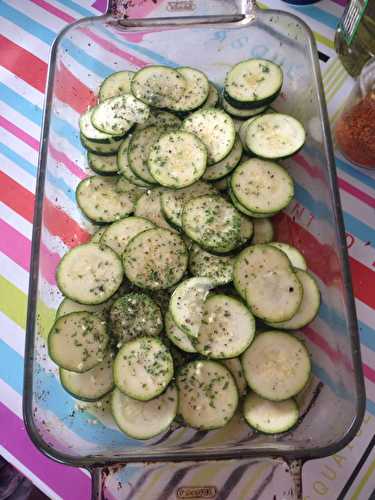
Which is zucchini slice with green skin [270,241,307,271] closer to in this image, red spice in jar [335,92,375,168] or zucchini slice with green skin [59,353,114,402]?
red spice in jar [335,92,375,168]

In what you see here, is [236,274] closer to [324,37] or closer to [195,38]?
[195,38]

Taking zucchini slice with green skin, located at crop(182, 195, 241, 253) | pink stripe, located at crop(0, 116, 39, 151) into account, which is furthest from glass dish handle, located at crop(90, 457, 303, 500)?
pink stripe, located at crop(0, 116, 39, 151)

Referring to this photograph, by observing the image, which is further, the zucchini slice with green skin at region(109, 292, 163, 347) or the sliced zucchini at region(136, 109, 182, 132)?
the sliced zucchini at region(136, 109, 182, 132)

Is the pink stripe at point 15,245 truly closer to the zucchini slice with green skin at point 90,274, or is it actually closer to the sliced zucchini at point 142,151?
the zucchini slice with green skin at point 90,274

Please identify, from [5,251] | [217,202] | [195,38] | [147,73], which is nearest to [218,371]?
[217,202]

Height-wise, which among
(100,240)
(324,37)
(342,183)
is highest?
(324,37)

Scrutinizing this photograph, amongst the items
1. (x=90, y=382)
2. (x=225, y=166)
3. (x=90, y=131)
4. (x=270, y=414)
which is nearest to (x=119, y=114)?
(x=90, y=131)

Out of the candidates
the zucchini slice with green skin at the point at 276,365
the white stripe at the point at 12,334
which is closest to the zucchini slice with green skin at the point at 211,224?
the zucchini slice with green skin at the point at 276,365
